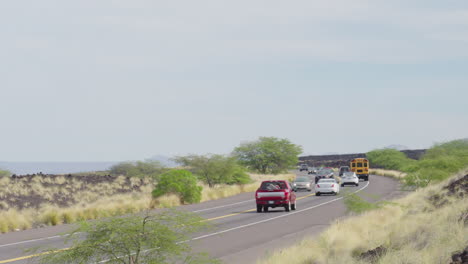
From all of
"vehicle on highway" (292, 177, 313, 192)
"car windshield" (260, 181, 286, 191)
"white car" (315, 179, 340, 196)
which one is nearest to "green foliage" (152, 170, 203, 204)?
"car windshield" (260, 181, 286, 191)

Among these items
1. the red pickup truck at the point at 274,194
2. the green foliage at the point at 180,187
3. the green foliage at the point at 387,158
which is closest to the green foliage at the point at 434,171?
the red pickup truck at the point at 274,194

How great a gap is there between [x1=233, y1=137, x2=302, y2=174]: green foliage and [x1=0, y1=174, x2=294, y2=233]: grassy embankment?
130ft

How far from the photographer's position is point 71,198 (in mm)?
49656

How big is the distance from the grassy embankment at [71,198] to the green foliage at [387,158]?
7357 centimetres

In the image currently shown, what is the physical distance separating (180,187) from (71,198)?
1412 centimetres

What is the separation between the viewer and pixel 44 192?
51344mm

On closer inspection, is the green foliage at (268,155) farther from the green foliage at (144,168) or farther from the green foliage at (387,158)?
the green foliage at (387,158)

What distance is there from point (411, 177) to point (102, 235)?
34.8 metres

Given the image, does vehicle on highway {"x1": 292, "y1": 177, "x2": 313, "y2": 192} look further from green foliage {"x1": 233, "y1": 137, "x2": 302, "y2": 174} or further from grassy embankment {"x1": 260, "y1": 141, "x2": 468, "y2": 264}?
green foliage {"x1": 233, "y1": 137, "x2": 302, "y2": 174}

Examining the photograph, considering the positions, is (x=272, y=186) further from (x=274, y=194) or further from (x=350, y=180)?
(x=350, y=180)

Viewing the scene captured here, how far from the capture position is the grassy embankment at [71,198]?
28.0m

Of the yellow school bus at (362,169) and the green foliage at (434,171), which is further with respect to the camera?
the yellow school bus at (362,169)

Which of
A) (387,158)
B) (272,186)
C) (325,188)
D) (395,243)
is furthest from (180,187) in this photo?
(387,158)

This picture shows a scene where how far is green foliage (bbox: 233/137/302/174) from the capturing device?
4176 inches
